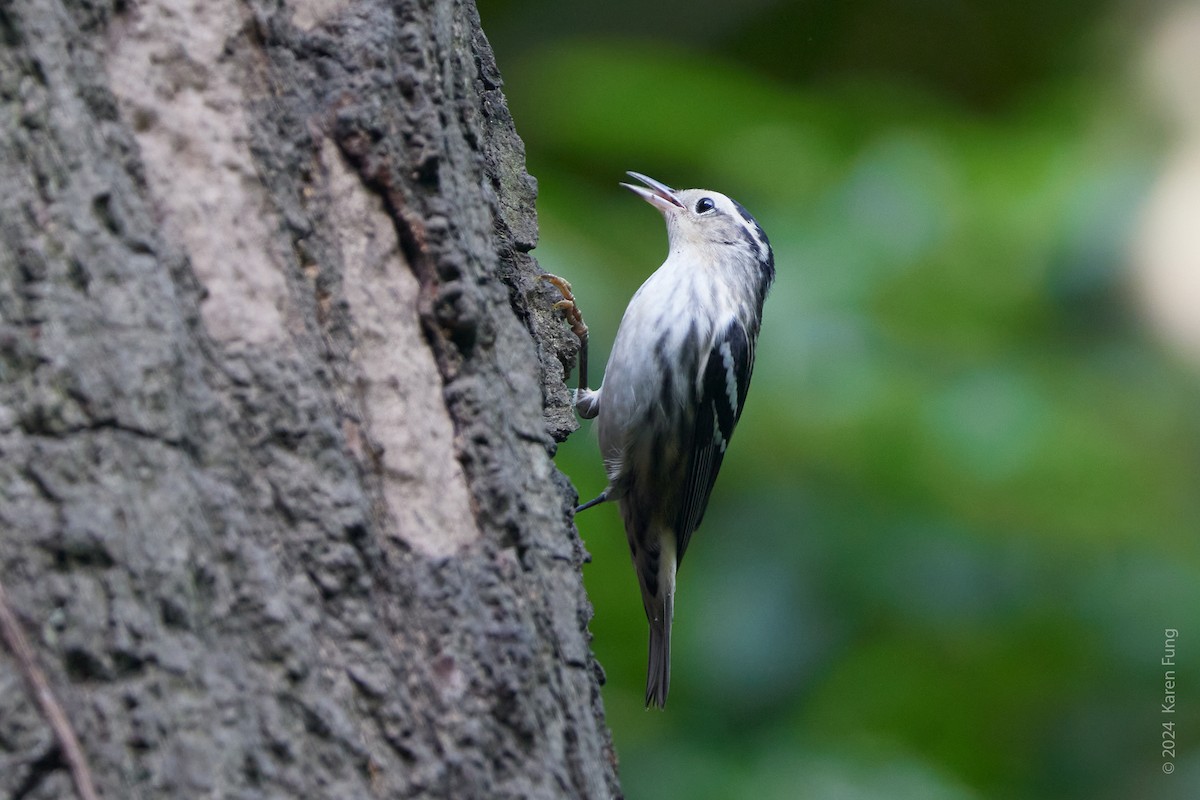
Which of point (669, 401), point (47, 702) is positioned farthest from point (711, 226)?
point (47, 702)

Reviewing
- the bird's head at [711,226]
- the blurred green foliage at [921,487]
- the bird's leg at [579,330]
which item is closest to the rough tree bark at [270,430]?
the bird's leg at [579,330]

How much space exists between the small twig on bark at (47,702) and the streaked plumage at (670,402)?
3.09 meters

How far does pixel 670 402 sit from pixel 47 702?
10.7 ft

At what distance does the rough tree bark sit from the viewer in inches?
51.6

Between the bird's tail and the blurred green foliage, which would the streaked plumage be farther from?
the blurred green foliage

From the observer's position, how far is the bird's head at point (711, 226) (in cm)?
468

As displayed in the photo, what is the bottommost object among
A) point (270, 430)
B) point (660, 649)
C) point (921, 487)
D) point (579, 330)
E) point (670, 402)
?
point (660, 649)

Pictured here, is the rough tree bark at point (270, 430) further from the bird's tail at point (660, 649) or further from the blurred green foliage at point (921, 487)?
the blurred green foliage at point (921, 487)

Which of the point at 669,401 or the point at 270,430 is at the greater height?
the point at 270,430

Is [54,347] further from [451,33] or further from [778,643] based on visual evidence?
[778,643]

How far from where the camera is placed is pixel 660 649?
4289mm

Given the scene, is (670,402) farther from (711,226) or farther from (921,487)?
(921,487)

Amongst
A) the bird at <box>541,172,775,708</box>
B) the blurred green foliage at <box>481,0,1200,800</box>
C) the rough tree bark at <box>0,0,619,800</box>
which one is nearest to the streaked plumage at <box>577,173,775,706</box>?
the bird at <box>541,172,775,708</box>

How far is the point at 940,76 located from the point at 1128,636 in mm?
4824
